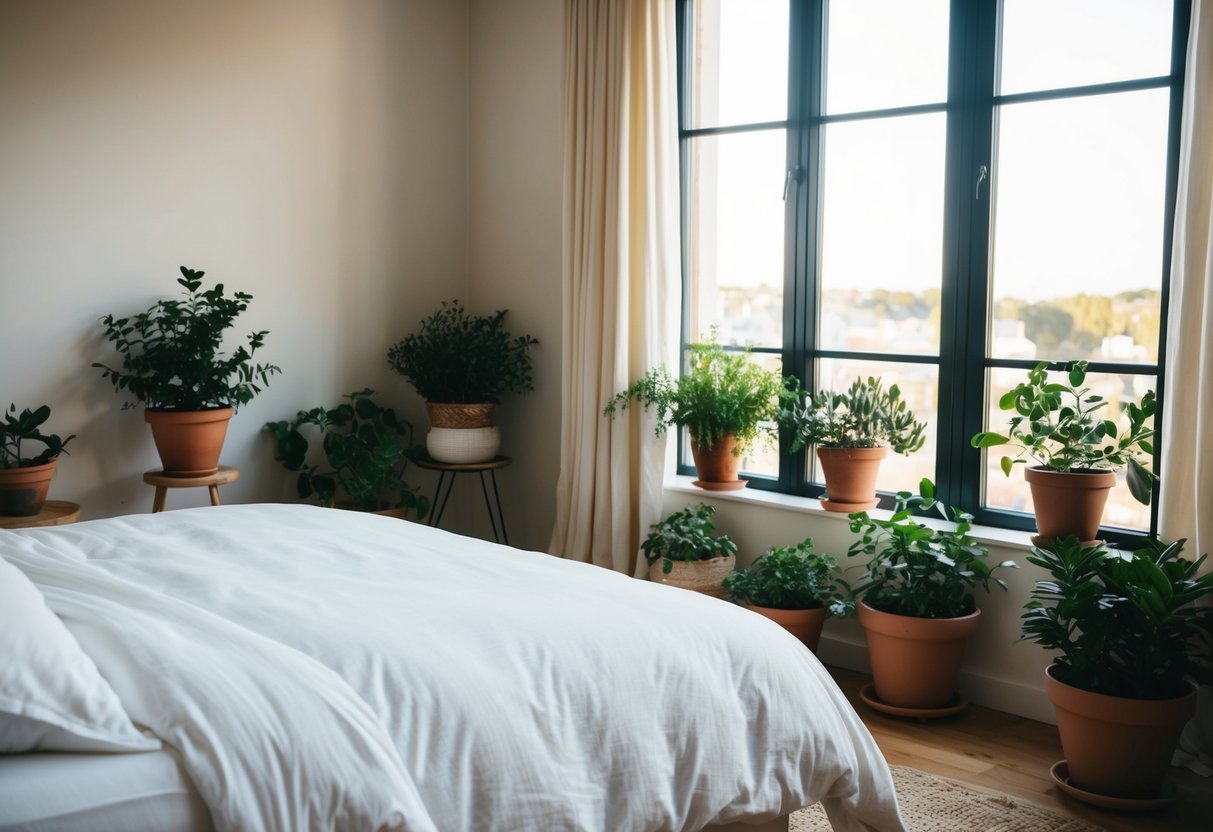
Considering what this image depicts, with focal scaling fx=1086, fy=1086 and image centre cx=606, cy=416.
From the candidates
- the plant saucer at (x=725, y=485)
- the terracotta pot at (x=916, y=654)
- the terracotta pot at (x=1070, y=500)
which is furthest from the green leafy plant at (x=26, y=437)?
the terracotta pot at (x=1070, y=500)

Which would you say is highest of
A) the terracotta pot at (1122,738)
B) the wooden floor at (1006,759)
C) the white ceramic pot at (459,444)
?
the white ceramic pot at (459,444)

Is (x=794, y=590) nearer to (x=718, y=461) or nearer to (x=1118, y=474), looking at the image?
(x=718, y=461)

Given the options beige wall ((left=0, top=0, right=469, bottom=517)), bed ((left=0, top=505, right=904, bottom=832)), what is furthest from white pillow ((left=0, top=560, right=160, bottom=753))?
beige wall ((left=0, top=0, right=469, bottom=517))

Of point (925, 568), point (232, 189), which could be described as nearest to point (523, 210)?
point (232, 189)

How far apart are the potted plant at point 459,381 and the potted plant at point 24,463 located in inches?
52.2

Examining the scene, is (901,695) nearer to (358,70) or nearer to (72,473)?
(72,473)

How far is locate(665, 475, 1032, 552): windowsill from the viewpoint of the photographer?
3.31m

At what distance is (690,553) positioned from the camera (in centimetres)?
375

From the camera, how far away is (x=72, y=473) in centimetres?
370

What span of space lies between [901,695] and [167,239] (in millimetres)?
2928

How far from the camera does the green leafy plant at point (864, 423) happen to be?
3607mm

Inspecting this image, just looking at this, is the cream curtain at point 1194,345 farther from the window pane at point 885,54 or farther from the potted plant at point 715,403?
the potted plant at point 715,403

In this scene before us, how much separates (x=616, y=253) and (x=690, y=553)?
118 cm

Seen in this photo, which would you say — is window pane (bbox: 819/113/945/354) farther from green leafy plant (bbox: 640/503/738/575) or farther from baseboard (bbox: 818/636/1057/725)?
baseboard (bbox: 818/636/1057/725)
